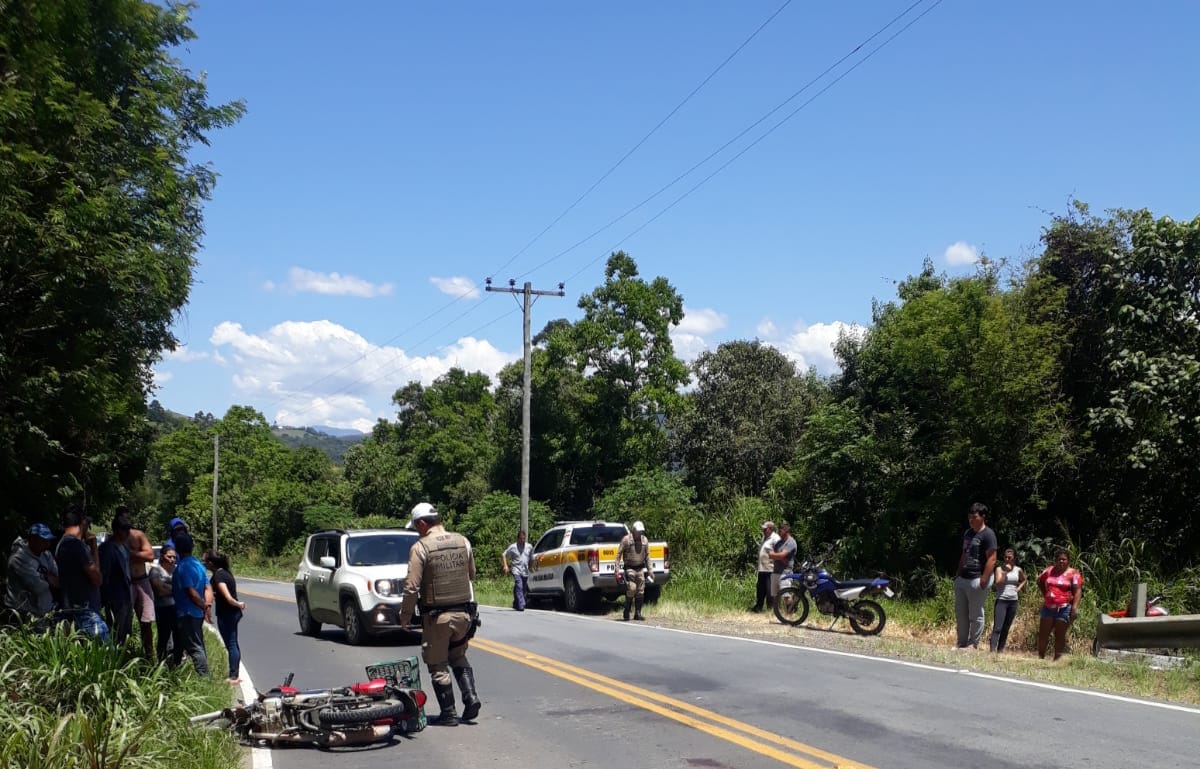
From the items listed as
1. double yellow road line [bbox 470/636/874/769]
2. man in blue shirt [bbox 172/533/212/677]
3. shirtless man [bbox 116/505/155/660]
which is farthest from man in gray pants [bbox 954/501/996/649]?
shirtless man [bbox 116/505/155/660]

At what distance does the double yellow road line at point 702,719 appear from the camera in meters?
7.38

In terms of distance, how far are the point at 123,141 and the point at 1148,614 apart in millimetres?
13834

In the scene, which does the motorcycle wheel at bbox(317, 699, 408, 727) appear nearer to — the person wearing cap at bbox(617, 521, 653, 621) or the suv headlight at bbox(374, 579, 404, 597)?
the suv headlight at bbox(374, 579, 404, 597)

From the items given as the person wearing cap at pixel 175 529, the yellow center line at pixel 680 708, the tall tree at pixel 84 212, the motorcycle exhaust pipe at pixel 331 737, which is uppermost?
the tall tree at pixel 84 212

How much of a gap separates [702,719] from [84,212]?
24.6 ft

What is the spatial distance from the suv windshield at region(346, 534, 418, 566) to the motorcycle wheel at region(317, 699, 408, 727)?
307 inches

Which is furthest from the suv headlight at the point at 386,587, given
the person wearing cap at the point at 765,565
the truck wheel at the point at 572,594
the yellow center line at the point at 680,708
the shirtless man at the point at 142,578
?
the truck wheel at the point at 572,594

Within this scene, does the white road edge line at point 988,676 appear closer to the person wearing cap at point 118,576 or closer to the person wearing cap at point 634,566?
the person wearing cap at point 634,566

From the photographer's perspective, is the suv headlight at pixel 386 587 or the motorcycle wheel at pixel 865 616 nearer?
the suv headlight at pixel 386 587

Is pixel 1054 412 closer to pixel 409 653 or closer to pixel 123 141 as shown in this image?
pixel 409 653

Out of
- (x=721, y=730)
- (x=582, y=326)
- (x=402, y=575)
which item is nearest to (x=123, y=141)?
(x=402, y=575)

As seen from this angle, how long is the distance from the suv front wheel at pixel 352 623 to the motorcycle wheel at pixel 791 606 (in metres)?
7.01

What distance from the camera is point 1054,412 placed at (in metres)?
18.6

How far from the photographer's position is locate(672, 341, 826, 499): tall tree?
125 feet
